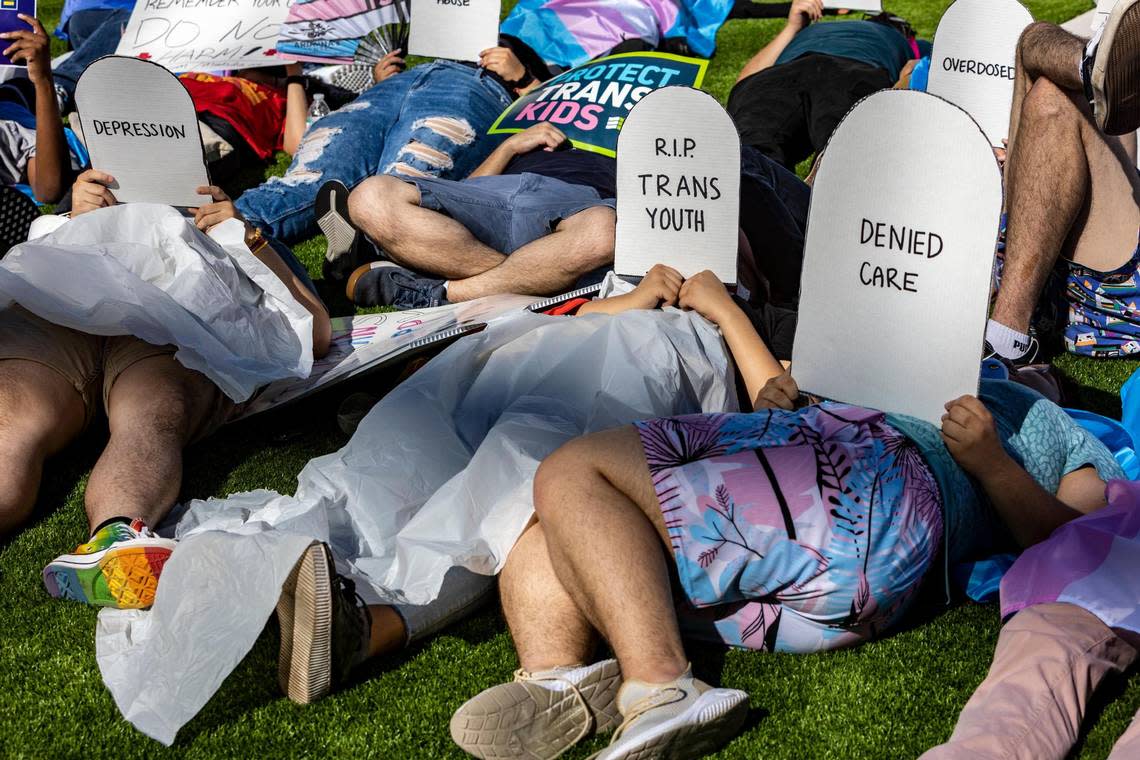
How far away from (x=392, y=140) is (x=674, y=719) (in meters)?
3.18

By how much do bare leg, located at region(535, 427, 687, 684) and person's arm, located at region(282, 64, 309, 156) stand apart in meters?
3.43

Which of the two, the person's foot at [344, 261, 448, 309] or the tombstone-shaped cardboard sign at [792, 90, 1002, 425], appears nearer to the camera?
the tombstone-shaped cardboard sign at [792, 90, 1002, 425]

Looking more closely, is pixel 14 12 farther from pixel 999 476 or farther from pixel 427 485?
pixel 999 476

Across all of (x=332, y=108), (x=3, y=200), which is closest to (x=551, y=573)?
(x=3, y=200)

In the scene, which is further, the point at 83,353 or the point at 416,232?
the point at 416,232

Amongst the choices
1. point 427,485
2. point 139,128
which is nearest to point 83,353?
point 139,128

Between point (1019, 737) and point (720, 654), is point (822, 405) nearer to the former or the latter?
point (720, 654)

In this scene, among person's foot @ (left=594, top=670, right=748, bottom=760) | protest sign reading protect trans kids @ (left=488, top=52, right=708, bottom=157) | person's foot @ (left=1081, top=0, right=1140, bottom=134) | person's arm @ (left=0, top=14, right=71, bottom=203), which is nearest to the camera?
person's foot @ (left=594, top=670, right=748, bottom=760)

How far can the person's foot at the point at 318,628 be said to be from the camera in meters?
1.99

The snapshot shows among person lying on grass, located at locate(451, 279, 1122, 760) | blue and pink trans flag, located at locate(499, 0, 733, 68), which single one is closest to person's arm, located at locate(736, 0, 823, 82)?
blue and pink trans flag, located at locate(499, 0, 733, 68)

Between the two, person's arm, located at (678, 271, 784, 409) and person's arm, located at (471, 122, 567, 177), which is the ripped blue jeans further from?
person's arm, located at (678, 271, 784, 409)

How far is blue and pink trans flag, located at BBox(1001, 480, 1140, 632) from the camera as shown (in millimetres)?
1982

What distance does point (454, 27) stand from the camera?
15.8 ft

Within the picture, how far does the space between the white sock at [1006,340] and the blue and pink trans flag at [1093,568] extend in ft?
3.23
